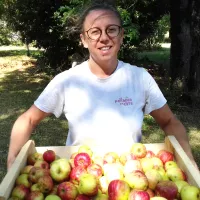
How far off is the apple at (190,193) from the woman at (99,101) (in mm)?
524

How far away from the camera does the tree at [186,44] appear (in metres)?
7.45

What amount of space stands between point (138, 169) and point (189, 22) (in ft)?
20.8

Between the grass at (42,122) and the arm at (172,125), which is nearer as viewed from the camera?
the arm at (172,125)

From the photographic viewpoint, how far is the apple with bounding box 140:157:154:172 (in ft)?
6.69

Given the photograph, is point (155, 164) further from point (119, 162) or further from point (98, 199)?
point (98, 199)

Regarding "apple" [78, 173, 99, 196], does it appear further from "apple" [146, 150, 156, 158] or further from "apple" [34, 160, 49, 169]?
"apple" [146, 150, 156, 158]

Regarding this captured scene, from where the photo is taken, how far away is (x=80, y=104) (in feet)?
7.49

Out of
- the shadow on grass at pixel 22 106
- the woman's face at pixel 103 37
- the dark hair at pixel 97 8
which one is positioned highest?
the dark hair at pixel 97 8

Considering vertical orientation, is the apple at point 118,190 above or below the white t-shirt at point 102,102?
below

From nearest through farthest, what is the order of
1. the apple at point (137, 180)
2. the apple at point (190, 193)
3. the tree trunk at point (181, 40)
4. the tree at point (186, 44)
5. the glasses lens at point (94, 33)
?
the apple at point (190, 193) → the apple at point (137, 180) → the glasses lens at point (94, 33) → the tree at point (186, 44) → the tree trunk at point (181, 40)

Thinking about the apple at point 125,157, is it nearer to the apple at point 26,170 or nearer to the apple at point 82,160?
the apple at point 82,160

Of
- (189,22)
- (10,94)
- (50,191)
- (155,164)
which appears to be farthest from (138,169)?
(10,94)

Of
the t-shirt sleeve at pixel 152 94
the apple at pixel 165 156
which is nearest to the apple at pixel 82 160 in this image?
the apple at pixel 165 156

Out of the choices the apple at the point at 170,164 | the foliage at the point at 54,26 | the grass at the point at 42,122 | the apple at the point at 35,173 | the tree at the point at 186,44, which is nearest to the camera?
the apple at the point at 35,173
